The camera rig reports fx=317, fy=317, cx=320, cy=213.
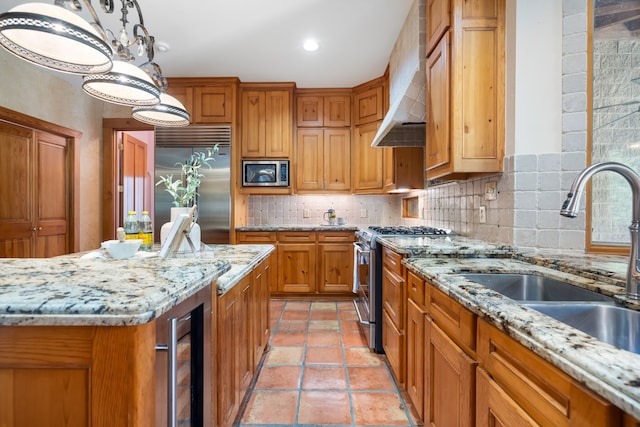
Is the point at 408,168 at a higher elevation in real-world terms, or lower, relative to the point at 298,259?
higher

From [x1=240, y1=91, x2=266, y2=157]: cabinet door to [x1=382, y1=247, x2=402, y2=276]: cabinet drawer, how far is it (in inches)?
96.5

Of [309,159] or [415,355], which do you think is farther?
[309,159]

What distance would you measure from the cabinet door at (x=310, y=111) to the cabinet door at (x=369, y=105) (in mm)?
475

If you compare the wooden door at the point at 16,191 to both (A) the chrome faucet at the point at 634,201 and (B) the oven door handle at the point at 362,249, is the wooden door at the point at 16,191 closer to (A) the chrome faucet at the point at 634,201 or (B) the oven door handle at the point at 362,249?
(B) the oven door handle at the point at 362,249

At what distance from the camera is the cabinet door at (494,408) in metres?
0.77

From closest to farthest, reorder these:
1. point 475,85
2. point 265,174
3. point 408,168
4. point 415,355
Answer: point 415,355, point 475,85, point 408,168, point 265,174

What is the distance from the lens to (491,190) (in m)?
1.98

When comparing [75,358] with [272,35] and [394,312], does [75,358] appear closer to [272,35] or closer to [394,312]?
[394,312]

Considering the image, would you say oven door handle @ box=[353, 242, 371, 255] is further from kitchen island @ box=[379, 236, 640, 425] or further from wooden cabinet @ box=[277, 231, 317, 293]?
wooden cabinet @ box=[277, 231, 317, 293]

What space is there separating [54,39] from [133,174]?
14.7ft

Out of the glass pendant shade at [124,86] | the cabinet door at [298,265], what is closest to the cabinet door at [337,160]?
the cabinet door at [298,265]

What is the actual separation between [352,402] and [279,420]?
44 centimetres

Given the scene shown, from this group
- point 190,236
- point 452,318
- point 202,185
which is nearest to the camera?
point 452,318

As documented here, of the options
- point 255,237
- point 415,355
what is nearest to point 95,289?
point 415,355
